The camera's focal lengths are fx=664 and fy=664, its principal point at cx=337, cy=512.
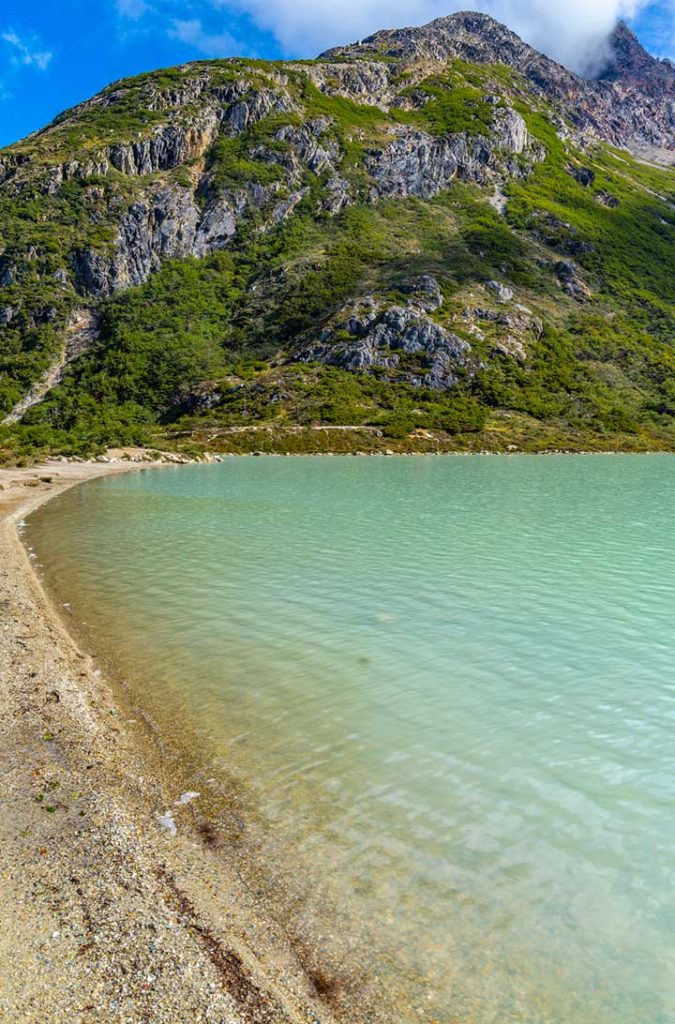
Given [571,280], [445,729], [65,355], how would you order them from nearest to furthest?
[445,729]
[65,355]
[571,280]

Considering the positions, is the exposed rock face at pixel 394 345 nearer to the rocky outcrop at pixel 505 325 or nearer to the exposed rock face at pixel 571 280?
the rocky outcrop at pixel 505 325

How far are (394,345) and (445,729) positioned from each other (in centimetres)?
13640

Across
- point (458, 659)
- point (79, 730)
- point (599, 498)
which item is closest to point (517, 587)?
point (458, 659)

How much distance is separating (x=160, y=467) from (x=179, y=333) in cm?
9330

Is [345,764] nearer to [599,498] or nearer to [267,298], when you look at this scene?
[599,498]

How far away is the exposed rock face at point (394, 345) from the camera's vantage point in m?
136

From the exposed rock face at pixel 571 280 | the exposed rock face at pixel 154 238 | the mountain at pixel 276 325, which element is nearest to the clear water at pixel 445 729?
the mountain at pixel 276 325

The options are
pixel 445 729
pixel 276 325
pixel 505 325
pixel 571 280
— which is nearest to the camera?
pixel 445 729

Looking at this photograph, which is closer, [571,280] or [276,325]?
[276,325]

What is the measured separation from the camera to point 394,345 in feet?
463

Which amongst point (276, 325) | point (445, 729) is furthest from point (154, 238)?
point (445, 729)

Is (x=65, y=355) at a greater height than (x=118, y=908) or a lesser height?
greater

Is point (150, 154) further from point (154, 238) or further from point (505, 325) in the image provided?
point (505, 325)

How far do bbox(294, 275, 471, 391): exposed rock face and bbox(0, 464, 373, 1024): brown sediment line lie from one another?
12987cm
